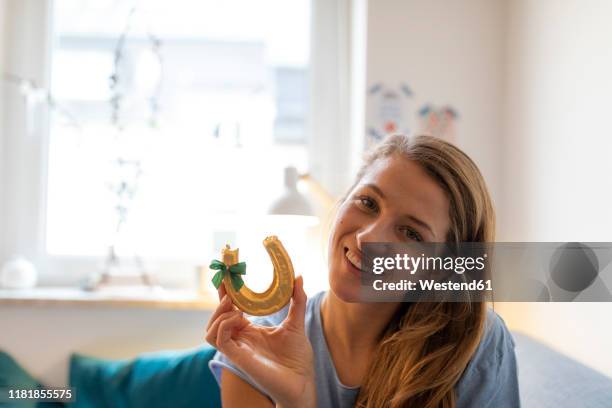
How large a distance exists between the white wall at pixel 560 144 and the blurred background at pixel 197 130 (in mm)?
15

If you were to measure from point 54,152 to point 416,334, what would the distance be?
5.19 feet

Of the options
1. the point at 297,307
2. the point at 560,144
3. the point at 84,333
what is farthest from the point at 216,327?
the point at 84,333

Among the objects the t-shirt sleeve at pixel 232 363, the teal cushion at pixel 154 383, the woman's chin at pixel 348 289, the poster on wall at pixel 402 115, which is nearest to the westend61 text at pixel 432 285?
the woman's chin at pixel 348 289

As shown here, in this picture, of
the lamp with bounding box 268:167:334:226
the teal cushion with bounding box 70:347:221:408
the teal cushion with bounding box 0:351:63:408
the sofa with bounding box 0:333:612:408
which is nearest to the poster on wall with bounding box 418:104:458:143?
the lamp with bounding box 268:167:334:226

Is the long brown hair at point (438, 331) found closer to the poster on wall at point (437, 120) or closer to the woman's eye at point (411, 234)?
the woman's eye at point (411, 234)

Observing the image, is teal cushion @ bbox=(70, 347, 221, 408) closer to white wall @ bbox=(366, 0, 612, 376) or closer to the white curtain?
the white curtain

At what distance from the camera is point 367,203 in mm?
899

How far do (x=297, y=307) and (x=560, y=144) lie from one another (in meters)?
0.99

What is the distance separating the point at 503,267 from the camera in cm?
82

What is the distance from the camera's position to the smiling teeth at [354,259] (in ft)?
2.71

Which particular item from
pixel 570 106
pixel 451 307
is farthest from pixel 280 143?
pixel 451 307

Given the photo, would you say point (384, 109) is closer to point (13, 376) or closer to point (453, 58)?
point (453, 58)

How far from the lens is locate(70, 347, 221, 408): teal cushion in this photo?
155 cm

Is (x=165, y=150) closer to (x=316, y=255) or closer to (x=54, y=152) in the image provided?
(x=54, y=152)
